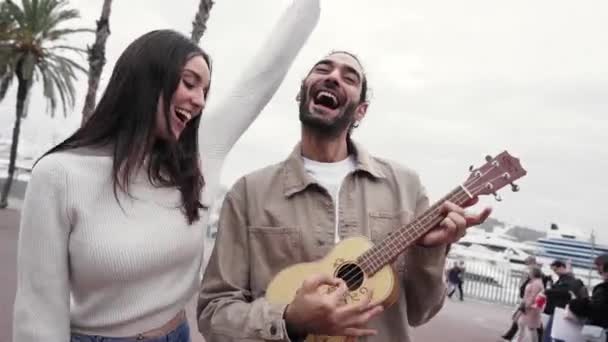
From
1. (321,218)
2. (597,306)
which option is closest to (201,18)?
(597,306)

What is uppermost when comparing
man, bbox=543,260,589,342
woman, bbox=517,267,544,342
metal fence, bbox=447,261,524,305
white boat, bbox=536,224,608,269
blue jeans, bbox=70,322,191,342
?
blue jeans, bbox=70,322,191,342

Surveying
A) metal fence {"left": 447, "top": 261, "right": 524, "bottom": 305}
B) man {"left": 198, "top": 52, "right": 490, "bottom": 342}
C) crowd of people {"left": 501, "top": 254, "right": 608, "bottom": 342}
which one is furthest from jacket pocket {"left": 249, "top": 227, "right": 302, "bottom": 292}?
metal fence {"left": 447, "top": 261, "right": 524, "bottom": 305}

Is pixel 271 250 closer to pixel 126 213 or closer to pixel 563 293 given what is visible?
pixel 126 213

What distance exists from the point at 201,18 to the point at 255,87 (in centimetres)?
703

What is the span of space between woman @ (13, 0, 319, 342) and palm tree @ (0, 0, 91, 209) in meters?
20.7

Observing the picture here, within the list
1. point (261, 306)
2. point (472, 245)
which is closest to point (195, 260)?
point (261, 306)

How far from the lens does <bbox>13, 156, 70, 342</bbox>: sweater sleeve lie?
1678mm

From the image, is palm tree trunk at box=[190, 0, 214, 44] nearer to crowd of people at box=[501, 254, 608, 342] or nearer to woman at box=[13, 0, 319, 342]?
crowd of people at box=[501, 254, 608, 342]

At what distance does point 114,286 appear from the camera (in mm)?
1800

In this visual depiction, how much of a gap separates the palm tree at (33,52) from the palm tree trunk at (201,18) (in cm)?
1369

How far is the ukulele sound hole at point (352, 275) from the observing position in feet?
6.88

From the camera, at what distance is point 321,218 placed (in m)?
2.27

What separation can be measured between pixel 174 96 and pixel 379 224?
3.26 ft

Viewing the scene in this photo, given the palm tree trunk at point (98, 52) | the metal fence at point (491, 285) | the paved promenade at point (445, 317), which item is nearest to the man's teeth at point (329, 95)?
the paved promenade at point (445, 317)
